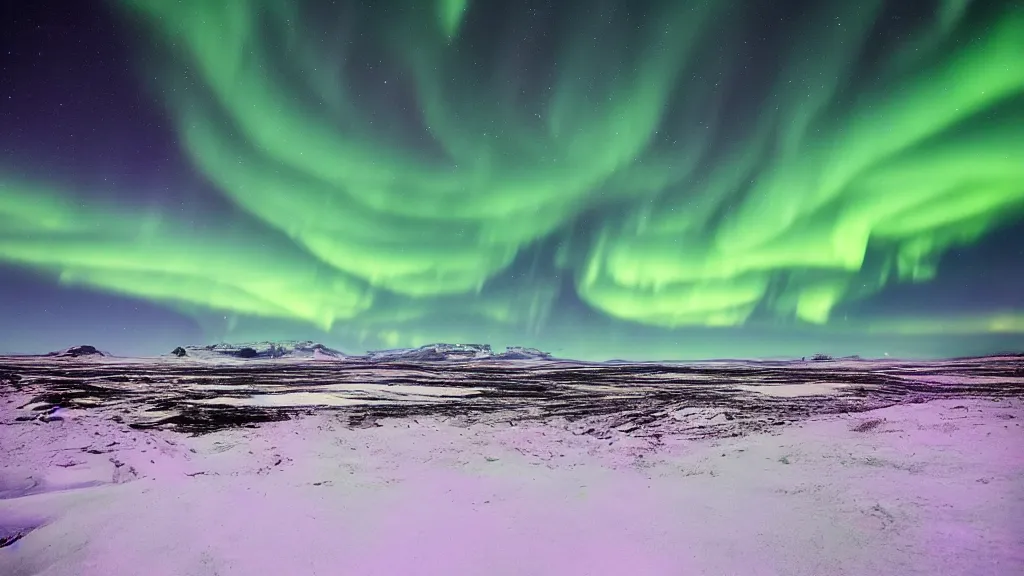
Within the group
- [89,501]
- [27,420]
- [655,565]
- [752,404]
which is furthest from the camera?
[752,404]

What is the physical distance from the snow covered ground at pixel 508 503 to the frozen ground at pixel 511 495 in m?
0.05

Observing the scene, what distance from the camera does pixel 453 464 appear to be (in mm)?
11883

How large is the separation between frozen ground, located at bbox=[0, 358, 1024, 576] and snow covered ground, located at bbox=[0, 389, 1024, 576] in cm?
5

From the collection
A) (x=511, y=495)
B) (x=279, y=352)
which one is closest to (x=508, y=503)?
(x=511, y=495)

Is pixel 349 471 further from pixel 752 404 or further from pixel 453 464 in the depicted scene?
pixel 752 404

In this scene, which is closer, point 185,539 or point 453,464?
point 185,539

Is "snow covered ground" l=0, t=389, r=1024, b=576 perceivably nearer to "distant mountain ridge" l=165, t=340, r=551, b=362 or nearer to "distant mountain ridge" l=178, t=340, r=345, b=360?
"distant mountain ridge" l=165, t=340, r=551, b=362

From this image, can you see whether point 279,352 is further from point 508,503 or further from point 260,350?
point 508,503

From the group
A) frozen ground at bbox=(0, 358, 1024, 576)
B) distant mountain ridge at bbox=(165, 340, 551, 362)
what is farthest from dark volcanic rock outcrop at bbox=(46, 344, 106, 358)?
frozen ground at bbox=(0, 358, 1024, 576)

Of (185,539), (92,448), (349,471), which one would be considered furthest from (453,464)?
(92,448)

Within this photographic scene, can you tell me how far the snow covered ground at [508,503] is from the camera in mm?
6812

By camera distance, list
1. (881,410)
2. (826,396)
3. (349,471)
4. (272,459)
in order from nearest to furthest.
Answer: (349,471), (272,459), (881,410), (826,396)

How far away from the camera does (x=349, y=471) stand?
1120 centimetres

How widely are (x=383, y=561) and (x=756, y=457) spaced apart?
1080 centimetres
